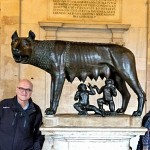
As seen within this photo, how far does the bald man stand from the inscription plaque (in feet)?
14.0

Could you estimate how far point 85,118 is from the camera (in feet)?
13.3

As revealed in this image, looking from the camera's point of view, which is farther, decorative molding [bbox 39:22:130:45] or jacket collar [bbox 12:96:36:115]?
decorative molding [bbox 39:22:130:45]

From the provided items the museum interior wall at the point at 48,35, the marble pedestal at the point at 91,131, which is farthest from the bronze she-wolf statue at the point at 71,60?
the museum interior wall at the point at 48,35

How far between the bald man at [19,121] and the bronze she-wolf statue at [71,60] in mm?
559

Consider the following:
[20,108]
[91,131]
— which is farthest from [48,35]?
[91,131]

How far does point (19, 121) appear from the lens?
468cm

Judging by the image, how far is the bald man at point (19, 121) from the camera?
466 centimetres

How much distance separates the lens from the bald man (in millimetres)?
4656

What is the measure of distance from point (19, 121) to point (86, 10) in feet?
14.9

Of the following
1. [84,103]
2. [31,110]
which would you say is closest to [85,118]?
[84,103]

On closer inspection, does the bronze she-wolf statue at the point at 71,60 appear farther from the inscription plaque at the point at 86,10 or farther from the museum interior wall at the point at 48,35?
the inscription plaque at the point at 86,10

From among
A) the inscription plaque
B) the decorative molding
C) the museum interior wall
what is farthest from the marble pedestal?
the inscription plaque

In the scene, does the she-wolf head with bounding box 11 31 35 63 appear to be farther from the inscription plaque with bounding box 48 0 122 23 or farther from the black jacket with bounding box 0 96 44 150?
the inscription plaque with bounding box 48 0 122 23

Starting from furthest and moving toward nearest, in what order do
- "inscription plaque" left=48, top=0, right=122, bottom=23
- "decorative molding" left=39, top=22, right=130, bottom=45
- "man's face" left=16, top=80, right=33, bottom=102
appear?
"inscription plaque" left=48, top=0, right=122, bottom=23 < "decorative molding" left=39, top=22, right=130, bottom=45 < "man's face" left=16, top=80, right=33, bottom=102
